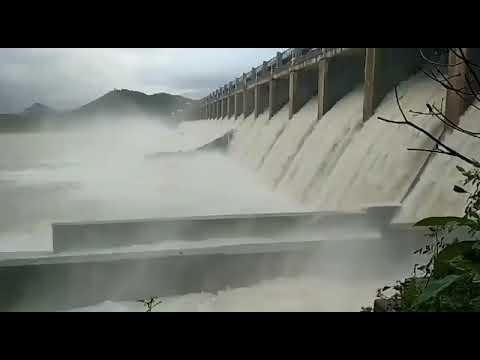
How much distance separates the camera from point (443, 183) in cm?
316

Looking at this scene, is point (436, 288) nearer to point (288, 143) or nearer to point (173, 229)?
point (173, 229)

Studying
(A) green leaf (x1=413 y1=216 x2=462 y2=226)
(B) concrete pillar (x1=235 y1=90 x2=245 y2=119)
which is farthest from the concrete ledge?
(B) concrete pillar (x1=235 y1=90 x2=245 y2=119)

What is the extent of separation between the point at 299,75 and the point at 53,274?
20.0 feet

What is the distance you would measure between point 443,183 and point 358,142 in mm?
1509

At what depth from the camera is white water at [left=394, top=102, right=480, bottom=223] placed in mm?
3002

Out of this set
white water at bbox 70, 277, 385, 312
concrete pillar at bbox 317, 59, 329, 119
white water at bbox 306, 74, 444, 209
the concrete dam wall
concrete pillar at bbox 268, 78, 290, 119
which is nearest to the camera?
white water at bbox 70, 277, 385, 312

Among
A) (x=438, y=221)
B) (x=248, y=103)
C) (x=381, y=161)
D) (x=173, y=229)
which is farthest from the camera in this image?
(x=248, y=103)

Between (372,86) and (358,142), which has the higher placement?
(372,86)

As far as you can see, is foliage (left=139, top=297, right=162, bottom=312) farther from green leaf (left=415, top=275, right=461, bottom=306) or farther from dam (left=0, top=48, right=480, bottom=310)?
green leaf (left=415, top=275, right=461, bottom=306)

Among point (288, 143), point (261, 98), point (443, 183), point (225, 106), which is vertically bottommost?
point (443, 183)

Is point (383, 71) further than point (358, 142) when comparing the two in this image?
Yes

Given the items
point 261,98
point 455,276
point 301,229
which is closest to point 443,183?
point 301,229

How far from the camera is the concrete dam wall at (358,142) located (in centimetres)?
348
